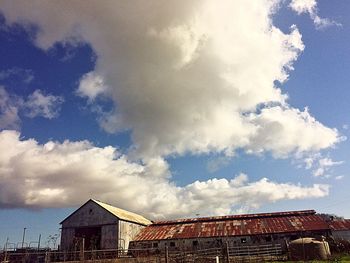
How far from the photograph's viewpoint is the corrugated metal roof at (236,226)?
140 ft

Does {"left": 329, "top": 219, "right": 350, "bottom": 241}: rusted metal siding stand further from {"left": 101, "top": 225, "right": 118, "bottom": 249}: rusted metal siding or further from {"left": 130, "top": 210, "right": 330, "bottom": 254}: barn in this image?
{"left": 101, "top": 225, "right": 118, "bottom": 249}: rusted metal siding

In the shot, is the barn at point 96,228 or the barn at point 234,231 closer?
the barn at point 234,231

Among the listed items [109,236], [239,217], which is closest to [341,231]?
[239,217]

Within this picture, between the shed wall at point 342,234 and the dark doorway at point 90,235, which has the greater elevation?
the dark doorway at point 90,235

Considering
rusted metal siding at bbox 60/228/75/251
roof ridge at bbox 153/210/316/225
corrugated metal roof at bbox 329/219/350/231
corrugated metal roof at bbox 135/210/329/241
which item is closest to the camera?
corrugated metal roof at bbox 329/219/350/231

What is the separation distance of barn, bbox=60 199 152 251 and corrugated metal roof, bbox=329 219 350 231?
2667 centimetres

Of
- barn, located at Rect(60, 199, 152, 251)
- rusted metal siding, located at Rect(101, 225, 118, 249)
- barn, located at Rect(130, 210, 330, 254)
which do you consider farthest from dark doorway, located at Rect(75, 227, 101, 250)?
barn, located at Rect(130, 210, 330, 254)

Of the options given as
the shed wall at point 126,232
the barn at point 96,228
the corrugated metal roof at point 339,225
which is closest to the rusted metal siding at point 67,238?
the barn at point 96,228

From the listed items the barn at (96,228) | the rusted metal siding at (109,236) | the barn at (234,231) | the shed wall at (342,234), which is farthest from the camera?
the barn at (96,228)

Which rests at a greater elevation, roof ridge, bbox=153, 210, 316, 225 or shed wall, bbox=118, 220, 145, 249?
roof ridge, bbox=153, 210, 316, 225

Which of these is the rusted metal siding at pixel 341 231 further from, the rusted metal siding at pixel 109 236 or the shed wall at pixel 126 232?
the rusted metal siding at pixel 109 236

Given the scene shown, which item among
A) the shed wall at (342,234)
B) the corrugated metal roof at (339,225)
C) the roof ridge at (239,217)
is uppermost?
the roof ridge at (239,217)

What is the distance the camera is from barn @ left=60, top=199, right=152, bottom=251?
4438cm

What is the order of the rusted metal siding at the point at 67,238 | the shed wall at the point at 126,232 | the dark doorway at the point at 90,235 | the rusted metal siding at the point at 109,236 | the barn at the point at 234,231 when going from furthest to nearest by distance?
the dark doorway at the point at 90,235
the rusted metal siding at the point at 67,238
the shed wall at the point at 126,232
the rusted metal siding at the point at 109,236
the barn at the point at 234,231
